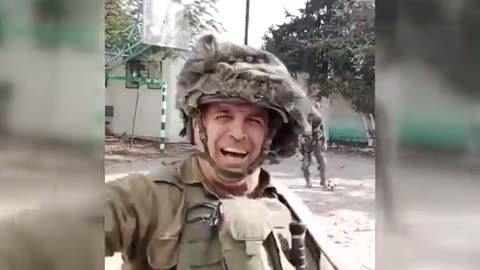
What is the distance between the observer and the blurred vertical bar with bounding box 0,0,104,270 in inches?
38.6

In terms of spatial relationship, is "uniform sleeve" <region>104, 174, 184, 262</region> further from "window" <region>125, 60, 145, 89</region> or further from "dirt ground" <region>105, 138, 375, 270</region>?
"window" <region>125, 60, 145, 89</region>

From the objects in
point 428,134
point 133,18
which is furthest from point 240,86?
point 428,134

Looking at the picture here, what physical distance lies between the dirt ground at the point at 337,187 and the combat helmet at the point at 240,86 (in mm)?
60

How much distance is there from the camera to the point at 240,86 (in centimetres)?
103

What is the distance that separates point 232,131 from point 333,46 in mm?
249

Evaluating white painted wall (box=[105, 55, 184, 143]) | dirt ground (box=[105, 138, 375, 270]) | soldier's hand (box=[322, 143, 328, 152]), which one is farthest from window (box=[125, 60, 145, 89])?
soldier's hand (box=[322, 143, 328, 152])

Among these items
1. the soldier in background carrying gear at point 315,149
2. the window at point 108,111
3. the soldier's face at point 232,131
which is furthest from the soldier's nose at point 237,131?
the window at point 108,111

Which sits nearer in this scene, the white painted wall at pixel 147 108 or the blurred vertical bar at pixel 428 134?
A: the blurred vertical bar at pixel 428 134

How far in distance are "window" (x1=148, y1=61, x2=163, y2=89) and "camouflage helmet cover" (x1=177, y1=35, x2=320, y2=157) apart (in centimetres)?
4

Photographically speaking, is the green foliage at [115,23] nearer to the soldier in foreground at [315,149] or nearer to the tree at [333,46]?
the tree at [333,46]

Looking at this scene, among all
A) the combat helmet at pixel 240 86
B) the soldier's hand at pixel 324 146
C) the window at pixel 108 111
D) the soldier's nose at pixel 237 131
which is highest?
the combat helmet at pixel 240 86

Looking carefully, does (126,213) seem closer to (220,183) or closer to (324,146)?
(220,183)

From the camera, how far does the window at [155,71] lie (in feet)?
3.45

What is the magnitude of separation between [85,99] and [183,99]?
182 mm
